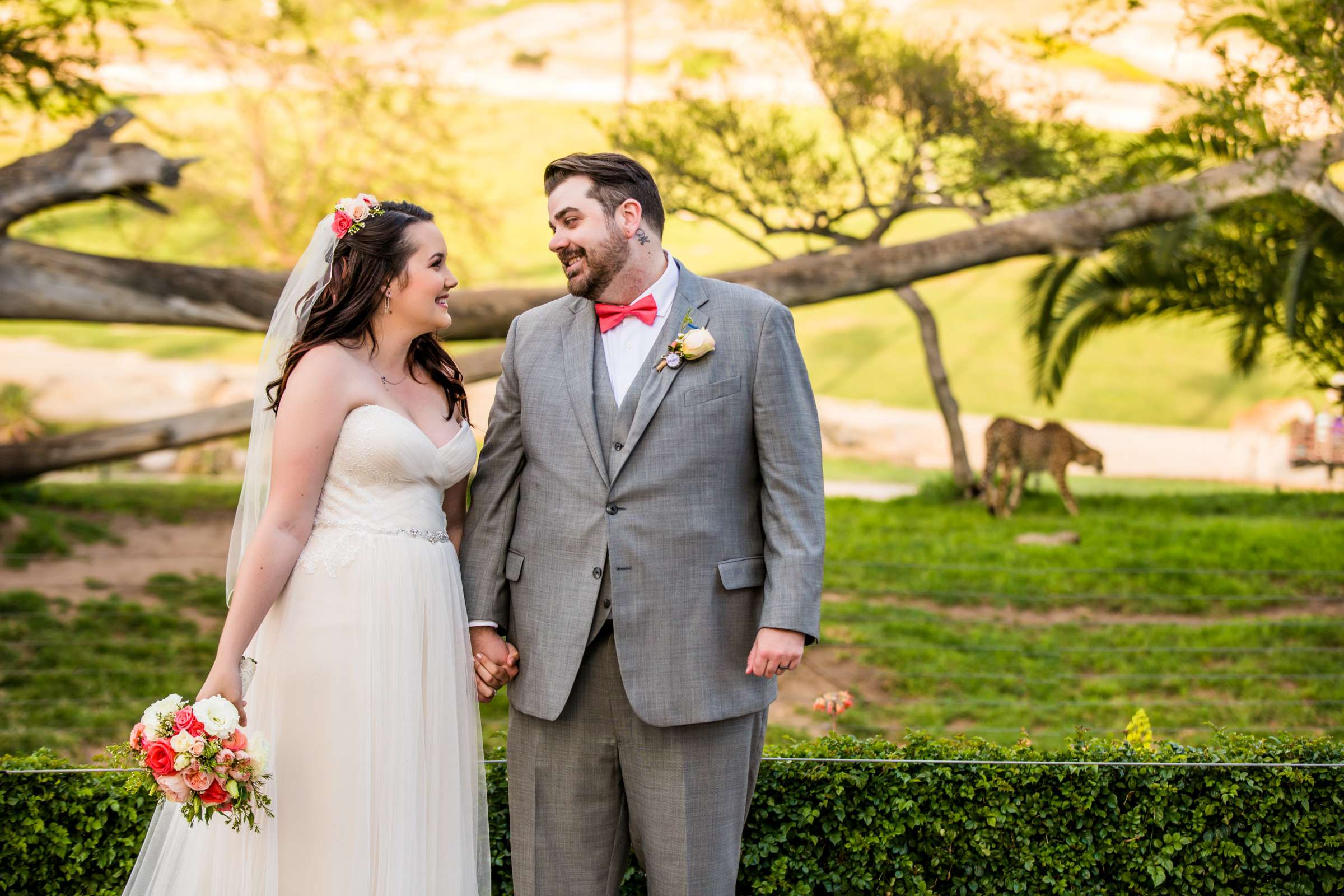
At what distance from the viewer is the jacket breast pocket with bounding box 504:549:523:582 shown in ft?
8.55

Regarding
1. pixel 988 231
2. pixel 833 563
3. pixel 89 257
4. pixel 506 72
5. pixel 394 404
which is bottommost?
pixel 833 563

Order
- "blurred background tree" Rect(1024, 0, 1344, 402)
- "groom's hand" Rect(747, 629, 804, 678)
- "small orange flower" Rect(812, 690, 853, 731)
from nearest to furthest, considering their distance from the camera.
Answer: "groom's hand" Rect(747, 629, 804, 678) → "small orange flower" Rect(812, 690, 853, 731) → "blurred background tree" Rect(1024, 0, 1344, 402)

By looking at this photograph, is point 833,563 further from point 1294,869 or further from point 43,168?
point 43,168

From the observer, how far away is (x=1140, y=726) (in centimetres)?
384

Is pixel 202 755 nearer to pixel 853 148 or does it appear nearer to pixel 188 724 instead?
pixel 188 724

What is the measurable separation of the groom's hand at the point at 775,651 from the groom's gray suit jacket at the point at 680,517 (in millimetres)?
24

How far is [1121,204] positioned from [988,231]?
874 mm

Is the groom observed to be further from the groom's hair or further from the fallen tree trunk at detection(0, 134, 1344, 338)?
the fallen tree trunk at detection(0, 134, 1344, 338)

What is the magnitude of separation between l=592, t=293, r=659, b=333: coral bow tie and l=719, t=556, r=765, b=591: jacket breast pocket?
0.56m

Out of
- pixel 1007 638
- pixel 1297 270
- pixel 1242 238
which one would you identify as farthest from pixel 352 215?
pixel 1242 238

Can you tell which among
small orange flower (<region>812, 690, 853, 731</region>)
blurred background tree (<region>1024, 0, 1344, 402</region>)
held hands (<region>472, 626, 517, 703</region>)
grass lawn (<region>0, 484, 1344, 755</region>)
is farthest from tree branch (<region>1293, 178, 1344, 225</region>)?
held hands (<region>472, 626, 517, 703</region>)

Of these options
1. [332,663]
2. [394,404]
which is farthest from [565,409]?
[332,663]

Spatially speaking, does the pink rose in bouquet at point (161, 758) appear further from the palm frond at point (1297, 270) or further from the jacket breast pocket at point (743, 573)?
the palm frond at point (1297, 270)

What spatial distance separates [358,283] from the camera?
2.69m
